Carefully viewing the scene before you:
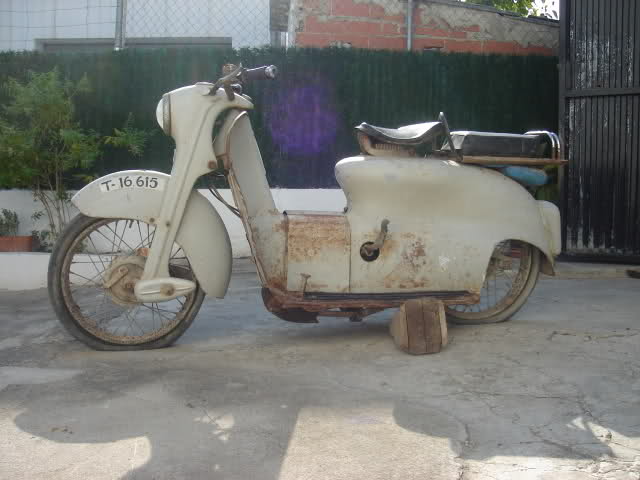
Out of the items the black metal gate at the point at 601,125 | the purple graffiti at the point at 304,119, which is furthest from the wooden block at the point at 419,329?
the purple graffiti at the point at 304,119

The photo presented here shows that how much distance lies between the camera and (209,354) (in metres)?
3.98

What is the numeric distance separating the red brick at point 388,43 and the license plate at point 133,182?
14.7 feet

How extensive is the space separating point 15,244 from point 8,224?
31 centimetres

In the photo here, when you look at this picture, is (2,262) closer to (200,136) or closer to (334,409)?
(200,136)

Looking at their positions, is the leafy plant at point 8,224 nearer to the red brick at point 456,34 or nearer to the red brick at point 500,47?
the red brick at point 456,34

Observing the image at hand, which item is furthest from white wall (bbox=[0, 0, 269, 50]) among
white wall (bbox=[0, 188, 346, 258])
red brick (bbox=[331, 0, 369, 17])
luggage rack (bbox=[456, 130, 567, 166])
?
luggage rack (bbox=[456, 130, 567, 166])

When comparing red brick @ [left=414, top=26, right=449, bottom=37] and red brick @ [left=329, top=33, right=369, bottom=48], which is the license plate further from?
red brick @ [left=414, top=26, right=449, bottom=37]

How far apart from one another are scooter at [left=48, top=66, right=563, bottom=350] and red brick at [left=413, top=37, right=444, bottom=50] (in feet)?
12.7

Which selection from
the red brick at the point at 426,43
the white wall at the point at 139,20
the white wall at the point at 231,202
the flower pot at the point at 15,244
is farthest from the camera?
the white wall at the point at 139,20

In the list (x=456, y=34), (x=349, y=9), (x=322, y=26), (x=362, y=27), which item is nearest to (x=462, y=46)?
(x=456, y=34)

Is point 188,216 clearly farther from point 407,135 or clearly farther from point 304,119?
point 304,119

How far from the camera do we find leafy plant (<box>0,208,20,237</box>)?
698cm

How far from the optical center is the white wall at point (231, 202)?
7164 millimetres

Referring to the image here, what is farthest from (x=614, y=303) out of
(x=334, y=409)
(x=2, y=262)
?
(x=2, y=262)
